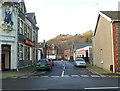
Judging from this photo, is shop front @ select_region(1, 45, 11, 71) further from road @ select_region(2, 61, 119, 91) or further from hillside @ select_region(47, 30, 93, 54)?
hillside @ select_region(47, 30, 93, 54)

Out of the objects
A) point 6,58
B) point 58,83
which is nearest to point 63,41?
point 6,58

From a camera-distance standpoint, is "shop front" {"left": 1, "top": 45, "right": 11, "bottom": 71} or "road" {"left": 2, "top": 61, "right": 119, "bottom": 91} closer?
"road" {"left": 2, "top": 61, "right": 119, "bottom": 91}

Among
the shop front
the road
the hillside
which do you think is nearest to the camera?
the road

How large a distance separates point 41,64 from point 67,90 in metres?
12.5

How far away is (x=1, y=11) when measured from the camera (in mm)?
18859

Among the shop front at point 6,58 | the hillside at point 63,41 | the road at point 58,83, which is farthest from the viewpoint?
the hillside at point 63,41

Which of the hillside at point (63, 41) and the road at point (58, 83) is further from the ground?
the hillside at point (63, 41)

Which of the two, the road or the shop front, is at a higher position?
the shop front

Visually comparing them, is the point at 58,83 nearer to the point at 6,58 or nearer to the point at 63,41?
the point at 6,58

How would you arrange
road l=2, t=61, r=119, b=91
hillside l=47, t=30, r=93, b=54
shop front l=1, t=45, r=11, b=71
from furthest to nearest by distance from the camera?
hillside l=47, t=30, r=93, b=54, shop front l=1, t=45, r=11, b=71, road l=2, t=61, r=119, b=91

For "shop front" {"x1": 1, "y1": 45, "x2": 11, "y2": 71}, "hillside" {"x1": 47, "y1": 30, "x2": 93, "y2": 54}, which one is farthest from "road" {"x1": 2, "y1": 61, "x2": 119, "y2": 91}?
"hillside" {"x1": 47, "y1": 30, "x2": 93, "y2": 54}

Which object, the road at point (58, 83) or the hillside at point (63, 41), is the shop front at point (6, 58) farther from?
the hillside at point (63, 41)

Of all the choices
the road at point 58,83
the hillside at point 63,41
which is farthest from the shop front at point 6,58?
the hillside at point 63,41

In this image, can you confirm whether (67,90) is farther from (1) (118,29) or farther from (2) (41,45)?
(2) (41,45)
